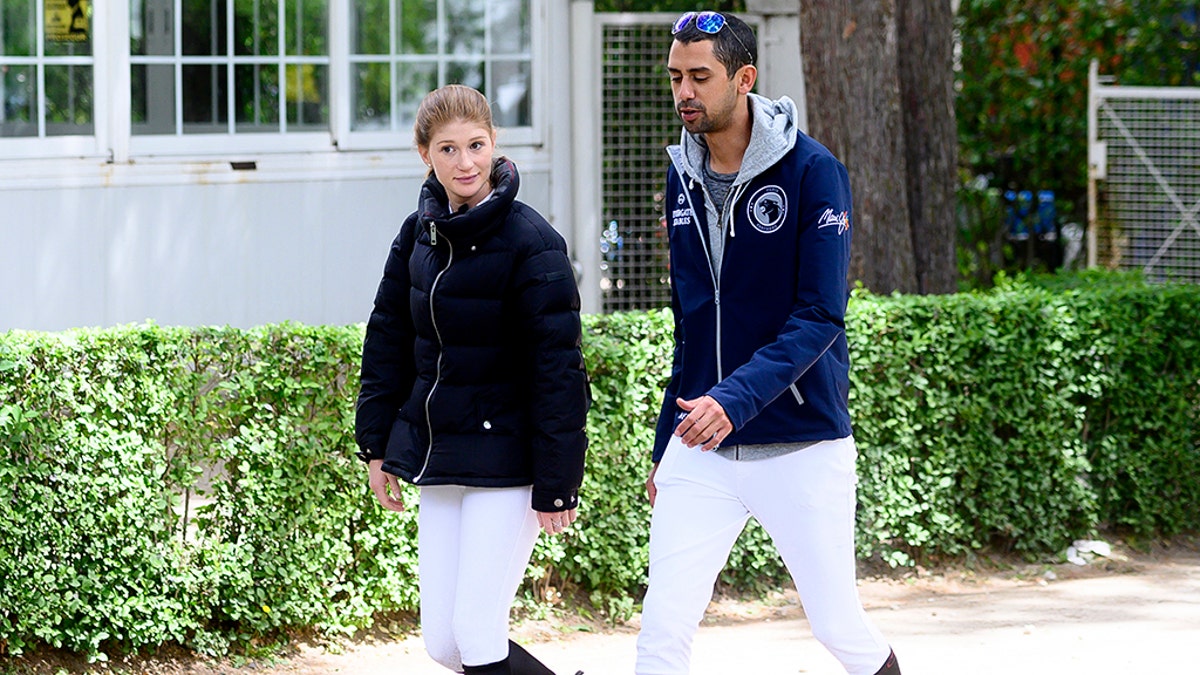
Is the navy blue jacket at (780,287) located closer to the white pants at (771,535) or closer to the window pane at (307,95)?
the white pants at (771,535)

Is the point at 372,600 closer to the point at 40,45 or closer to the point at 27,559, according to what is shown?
the point at 27,559

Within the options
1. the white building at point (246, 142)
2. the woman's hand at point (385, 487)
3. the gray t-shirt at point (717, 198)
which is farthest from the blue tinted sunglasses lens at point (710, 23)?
the white building at point (246, 142)

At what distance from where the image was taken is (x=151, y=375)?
217 inches

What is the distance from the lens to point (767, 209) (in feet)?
13.0

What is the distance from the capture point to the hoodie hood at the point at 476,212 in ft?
13.2

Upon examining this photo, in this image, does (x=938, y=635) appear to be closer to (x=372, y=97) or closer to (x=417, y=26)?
(x=372, y=97)

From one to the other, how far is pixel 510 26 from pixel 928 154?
2905 millimetres

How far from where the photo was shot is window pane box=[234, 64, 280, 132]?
9.52 metres

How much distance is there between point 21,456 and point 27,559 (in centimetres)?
35

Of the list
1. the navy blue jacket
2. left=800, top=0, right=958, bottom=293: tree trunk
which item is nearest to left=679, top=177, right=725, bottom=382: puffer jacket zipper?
the navy blue jacket

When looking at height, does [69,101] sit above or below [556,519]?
above

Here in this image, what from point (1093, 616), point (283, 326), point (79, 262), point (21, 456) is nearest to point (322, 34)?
point (79, 262)

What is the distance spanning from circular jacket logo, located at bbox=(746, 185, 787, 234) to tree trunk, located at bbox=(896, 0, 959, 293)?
16.5 feet

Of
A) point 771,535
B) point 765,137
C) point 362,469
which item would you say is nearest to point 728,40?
point 765,137
